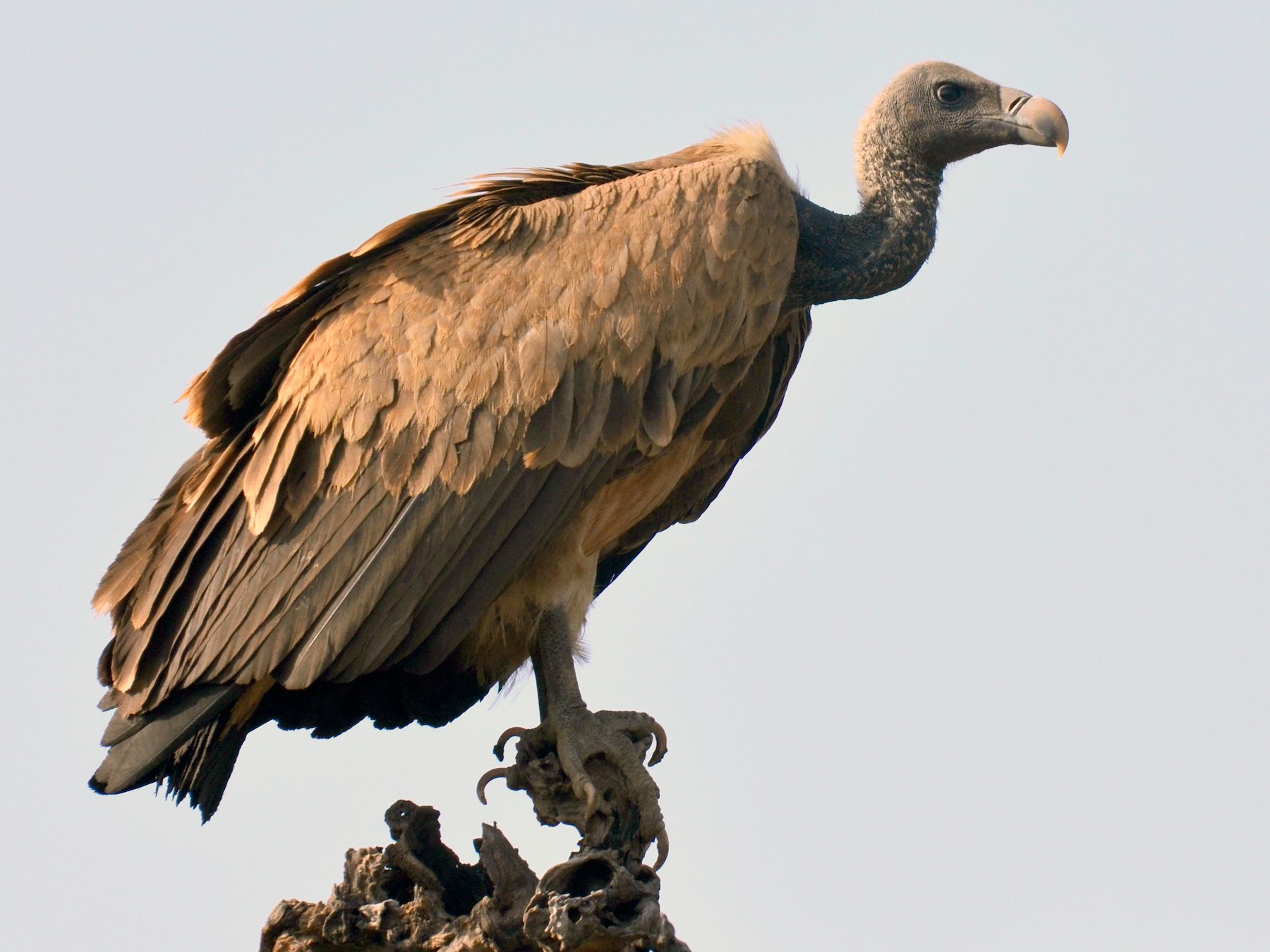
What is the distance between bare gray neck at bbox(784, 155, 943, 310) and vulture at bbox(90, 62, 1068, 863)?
0.46 feet

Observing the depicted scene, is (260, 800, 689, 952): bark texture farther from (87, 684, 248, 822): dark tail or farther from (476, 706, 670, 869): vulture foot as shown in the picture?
(87, 684, 248, 822): dark tail

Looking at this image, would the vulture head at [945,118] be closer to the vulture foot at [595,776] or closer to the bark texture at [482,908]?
the vulture foot at [595,776]

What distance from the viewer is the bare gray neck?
777 cm

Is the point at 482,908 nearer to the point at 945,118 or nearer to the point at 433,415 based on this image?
the point at 433,415

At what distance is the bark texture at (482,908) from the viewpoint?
6277 mm

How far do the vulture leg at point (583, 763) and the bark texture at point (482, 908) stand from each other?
6.7 inches

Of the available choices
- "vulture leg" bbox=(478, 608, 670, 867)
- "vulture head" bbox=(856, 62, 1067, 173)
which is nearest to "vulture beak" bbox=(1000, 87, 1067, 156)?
"vulture head" bbox=(856, 62, 1067, 173)

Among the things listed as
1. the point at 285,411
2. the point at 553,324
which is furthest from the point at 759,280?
the point at 285,411

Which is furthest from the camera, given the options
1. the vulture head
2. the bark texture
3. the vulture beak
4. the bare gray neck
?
the vulture head

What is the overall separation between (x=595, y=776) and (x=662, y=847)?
0.38 meters

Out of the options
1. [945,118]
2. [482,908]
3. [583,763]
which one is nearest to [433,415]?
[583,763]

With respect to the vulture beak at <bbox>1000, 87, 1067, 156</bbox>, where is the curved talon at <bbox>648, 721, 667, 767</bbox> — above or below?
below

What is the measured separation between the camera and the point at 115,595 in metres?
7.27

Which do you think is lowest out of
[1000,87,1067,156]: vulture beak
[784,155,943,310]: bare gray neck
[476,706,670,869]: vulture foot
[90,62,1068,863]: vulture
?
[476,706,670,869]: vulture foot
